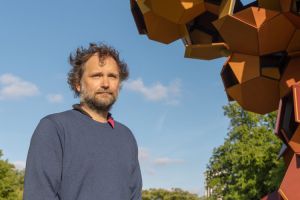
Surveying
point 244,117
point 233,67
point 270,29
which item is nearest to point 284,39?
point 270,29

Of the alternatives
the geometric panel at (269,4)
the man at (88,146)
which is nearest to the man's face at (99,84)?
the man at (88,146)

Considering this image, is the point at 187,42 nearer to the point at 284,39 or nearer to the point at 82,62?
the point at 284,39

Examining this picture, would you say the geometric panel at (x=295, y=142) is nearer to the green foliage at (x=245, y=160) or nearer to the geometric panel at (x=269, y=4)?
the geometric panel at (x=269, y=4)

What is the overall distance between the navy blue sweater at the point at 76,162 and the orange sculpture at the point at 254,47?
4716mm

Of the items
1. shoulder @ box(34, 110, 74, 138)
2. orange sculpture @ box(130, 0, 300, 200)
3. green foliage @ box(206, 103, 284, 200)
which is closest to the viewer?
shoulder @ box(34, 110, 74, 138)

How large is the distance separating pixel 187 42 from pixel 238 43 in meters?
1.15

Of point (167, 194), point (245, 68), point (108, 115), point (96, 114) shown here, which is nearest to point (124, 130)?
point (108, 115)

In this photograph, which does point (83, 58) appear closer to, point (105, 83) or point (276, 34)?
point (105, 83)

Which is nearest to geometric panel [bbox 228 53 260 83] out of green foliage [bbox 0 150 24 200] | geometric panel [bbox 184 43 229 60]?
geometric panel [bbox 184 43 229 60]

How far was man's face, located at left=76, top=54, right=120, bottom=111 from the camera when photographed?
3.13m

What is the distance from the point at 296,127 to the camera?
7312 millimetres

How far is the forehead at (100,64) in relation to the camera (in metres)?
3.18

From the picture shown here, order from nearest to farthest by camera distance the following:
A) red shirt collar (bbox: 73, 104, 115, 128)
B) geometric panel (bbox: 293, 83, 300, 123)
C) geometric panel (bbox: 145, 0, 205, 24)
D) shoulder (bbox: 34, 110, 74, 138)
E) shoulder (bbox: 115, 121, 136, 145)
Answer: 1. shoulder (bbox: 34, 110, 74, 138)
2. red shirt collar (bbox: 73, 104, 115, 128)
3. shoulder (bbox: 115, 121, 136, 145)
4. geometric panel (bbox: 293, 83, 300, 123)
5. geometric panel (bbox: 145, 0, 205, 24)

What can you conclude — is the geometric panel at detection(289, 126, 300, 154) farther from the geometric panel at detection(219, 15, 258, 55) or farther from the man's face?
the man's face
